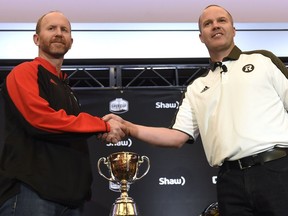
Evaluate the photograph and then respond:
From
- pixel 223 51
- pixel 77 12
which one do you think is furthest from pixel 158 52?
pixel 223 51

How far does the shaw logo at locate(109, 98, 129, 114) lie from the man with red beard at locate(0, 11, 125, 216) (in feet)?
5.11

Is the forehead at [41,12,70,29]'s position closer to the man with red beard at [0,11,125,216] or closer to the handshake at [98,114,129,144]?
the man with red beard at [0,11,125,216]

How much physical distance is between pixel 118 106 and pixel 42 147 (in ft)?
6.02

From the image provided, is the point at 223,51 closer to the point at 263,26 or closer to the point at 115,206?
the point at 115,206

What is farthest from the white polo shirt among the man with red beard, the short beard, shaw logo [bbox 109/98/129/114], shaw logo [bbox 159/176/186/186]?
shaw logo [bbox 109/98/129/114]

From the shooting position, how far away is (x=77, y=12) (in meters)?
Answer: 3.77

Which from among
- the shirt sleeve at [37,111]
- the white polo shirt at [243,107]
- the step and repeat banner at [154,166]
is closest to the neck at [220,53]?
the white polo shirt at [243,107]

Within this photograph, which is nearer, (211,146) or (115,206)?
(211,146)

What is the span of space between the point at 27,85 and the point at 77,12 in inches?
76.1

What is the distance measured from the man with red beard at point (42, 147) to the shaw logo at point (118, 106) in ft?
5.11

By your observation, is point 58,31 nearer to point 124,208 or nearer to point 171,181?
point 124,208

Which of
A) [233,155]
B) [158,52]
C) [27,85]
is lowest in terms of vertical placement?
[233,155]

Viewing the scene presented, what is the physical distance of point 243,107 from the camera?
6.54ft

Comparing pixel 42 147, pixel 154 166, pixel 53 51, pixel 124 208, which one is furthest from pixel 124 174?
pixel 154 166
